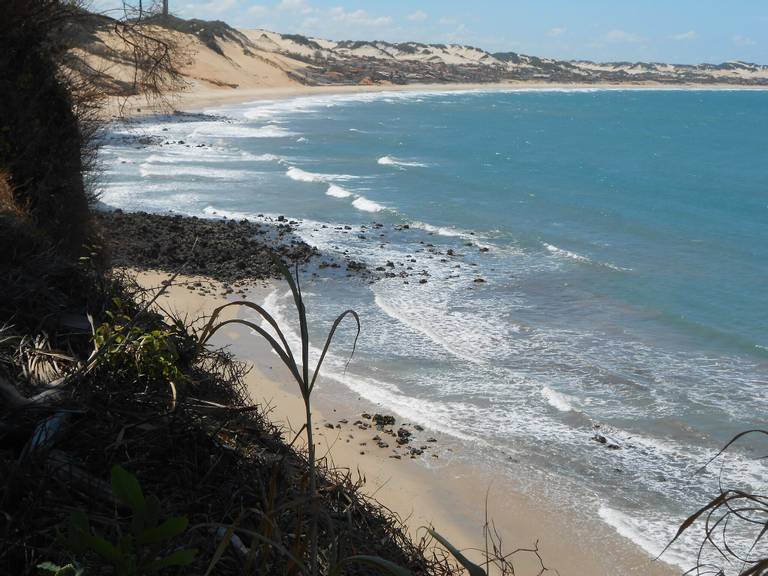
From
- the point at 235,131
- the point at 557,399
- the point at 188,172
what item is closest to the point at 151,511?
the point at 557,399

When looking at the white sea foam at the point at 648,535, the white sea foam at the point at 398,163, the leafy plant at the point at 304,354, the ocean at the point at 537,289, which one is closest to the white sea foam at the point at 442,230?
the ocean at the point at 537,289

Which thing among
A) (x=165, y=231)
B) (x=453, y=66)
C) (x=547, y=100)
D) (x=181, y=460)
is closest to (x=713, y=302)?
Answer: (x=165, y=231)

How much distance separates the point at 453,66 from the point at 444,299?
5352 inches

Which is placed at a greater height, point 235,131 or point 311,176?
point 235,131

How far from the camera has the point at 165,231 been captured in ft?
67.0

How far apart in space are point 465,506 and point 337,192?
22783mm

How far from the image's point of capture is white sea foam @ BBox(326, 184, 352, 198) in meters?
30.2

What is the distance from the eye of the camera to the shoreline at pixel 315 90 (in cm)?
5272

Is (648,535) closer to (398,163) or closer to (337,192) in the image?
(337,192)

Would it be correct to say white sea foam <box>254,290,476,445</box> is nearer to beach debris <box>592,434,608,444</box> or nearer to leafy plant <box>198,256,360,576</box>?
beach debris <box>592,434,608,444</box>

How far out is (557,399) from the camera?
12281 millimetres

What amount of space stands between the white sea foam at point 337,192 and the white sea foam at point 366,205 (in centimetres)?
73

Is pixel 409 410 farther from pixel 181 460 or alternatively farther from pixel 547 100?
pixel 547 100

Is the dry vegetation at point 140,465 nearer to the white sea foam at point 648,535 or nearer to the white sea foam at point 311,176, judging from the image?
the white sea foam at point 648,535
